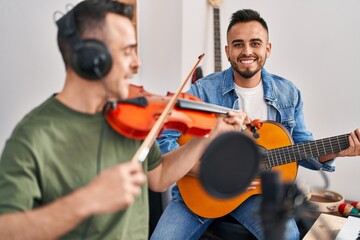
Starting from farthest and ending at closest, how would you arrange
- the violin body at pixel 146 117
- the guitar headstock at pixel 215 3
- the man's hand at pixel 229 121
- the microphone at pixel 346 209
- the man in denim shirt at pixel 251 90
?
the guitar headstock at pixel 215 3, the microphone at pixel 346 209, the man in denim shirt at pixel 251 90, the man's hand at pixel 229 121, the violin body at pixel 146 117

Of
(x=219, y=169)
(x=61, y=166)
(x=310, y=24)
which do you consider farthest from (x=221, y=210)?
(x=310, y=24)

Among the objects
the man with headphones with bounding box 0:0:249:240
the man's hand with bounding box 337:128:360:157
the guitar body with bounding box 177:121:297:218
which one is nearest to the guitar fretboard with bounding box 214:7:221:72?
the guitar body with bounding box 177:121:297:218

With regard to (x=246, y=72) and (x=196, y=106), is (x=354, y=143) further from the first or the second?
(x=196, y=106)

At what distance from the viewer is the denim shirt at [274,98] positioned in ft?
5.39

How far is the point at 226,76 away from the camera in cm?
172

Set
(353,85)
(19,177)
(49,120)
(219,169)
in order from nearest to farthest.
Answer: (219,169) < (19,177) < (49,120) < (353,85)

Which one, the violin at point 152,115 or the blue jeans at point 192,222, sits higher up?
the violin at point 152,115

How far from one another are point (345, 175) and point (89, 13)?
1858 mm

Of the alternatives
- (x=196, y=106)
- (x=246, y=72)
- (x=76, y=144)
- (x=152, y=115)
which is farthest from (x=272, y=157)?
(x=76, y=144)

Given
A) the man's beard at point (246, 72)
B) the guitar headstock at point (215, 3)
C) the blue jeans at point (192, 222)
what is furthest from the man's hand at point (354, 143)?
the guitar headstock at point (215, 3)

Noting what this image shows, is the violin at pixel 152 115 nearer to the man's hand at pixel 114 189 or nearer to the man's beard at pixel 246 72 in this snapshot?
the man's hand at pixel 114 189

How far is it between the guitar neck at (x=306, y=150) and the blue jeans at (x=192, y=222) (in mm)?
188

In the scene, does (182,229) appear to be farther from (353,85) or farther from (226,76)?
(353,85)

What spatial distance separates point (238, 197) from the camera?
144 cm
